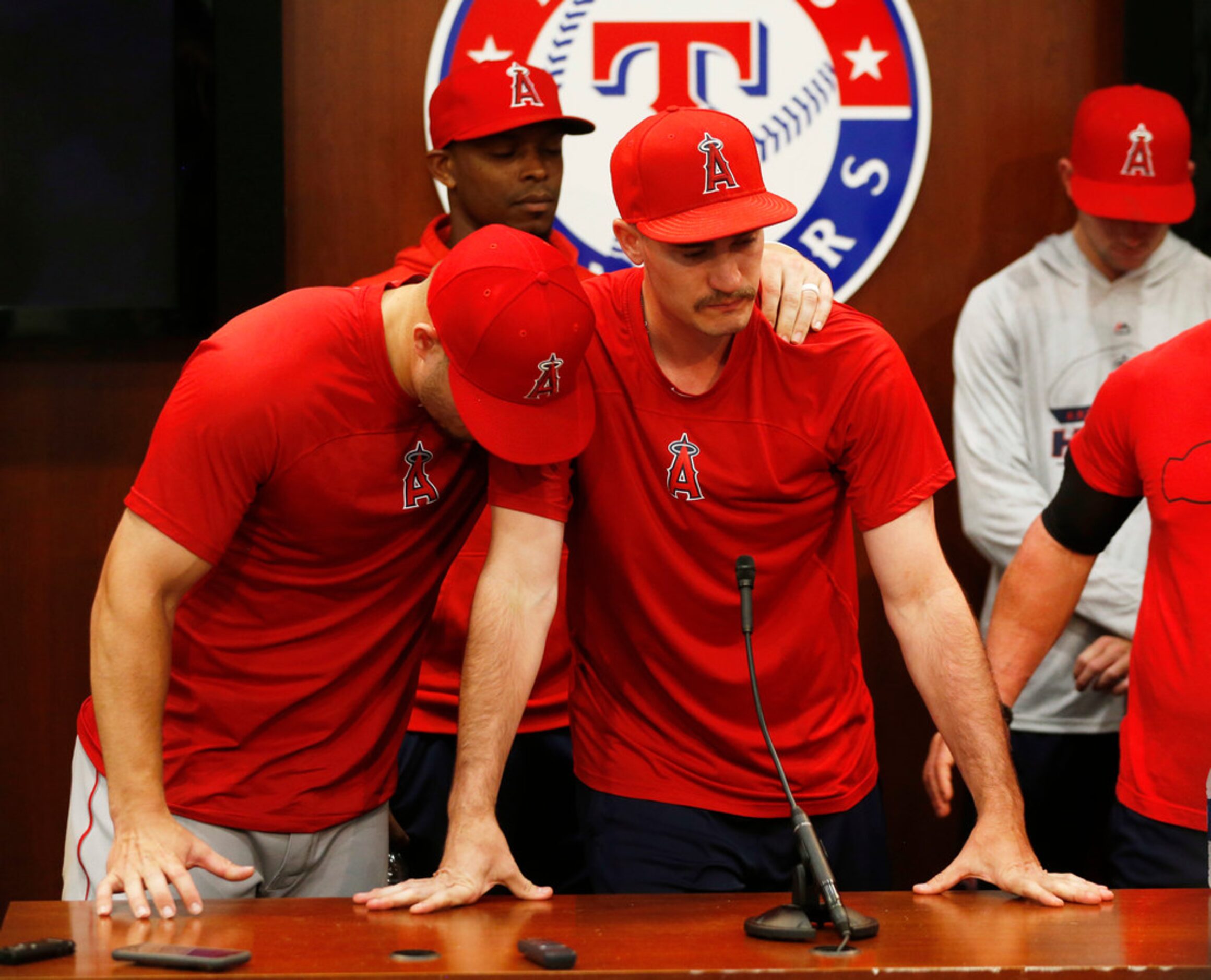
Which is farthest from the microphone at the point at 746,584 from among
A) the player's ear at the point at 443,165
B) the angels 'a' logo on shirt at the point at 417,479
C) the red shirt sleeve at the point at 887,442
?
the player's ear at the point at 443,165

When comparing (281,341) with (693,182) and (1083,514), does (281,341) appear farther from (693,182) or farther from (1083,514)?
(1083,514)

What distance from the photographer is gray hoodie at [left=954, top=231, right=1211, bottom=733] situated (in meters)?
3.65

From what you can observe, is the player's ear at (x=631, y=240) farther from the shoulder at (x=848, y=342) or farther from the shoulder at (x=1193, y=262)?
the shoulder at (x=1193, y=262)

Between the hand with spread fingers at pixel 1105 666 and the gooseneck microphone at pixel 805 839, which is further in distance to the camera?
the hand with spread fingers at pixel 1105 666

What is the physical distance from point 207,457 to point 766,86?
1.96 m

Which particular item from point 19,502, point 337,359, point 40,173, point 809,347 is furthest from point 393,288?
point 19,502

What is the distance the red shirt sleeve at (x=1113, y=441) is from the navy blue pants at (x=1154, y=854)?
21.9 inches

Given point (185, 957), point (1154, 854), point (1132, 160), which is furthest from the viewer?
point (1132, 160)

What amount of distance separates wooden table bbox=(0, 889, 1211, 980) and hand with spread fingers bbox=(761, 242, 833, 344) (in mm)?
912

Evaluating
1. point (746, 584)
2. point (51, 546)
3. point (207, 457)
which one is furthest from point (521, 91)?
point (746, 584)

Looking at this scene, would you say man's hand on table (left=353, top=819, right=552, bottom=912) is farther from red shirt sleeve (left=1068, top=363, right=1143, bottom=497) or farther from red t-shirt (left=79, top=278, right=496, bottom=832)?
red shirt sleeve (left=1068, top=363, right=1143, bottom=497)

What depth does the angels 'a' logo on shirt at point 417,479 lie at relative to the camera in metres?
2.49

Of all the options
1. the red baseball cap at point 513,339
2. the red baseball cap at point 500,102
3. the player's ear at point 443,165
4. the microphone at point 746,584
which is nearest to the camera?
the microphone at point 746,584

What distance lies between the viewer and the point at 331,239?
3775 mm
